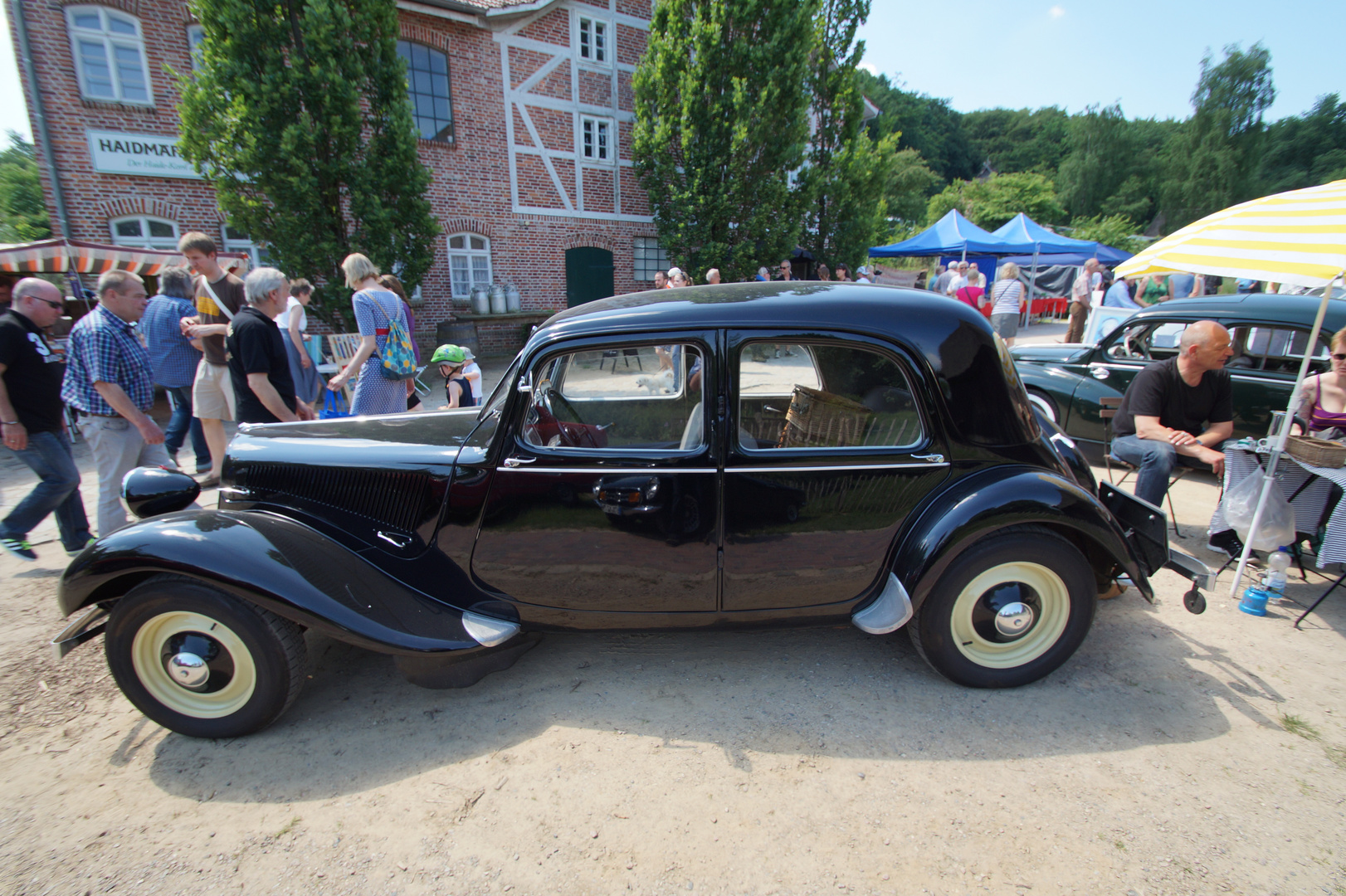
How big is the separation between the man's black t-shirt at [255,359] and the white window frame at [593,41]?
45.2 feet

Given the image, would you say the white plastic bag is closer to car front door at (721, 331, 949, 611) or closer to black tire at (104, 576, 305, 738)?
car front door at (721, 331, 949, 611)

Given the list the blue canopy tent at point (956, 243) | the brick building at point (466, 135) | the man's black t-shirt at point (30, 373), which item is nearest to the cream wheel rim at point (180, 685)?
the man's black t-shirt at point (30, 373)

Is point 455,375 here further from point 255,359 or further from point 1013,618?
point 1013,618

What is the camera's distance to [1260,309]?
501cm

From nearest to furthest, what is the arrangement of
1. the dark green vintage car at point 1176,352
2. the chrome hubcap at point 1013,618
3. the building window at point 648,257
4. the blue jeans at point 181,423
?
the chrome hubcap at point 1013,618, the dark green vintage car at point 1176,352, the blue jeans at point 181,423, the building window at point 648,257

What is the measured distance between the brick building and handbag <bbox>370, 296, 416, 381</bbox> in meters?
7.07

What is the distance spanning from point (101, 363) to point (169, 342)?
72.4 inches

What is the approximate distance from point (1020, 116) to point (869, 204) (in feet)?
204

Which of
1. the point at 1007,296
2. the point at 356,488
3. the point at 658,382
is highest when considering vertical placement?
the point at 1007,296

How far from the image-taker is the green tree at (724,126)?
13.3 meters

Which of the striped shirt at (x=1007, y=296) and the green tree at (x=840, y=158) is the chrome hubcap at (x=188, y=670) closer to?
the striped shirt at (x=1007, y=296)

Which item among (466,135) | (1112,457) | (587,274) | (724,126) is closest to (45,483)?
(1112,457)

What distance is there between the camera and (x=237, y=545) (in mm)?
2389

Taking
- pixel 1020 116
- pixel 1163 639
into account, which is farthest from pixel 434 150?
pixel 1020 116
